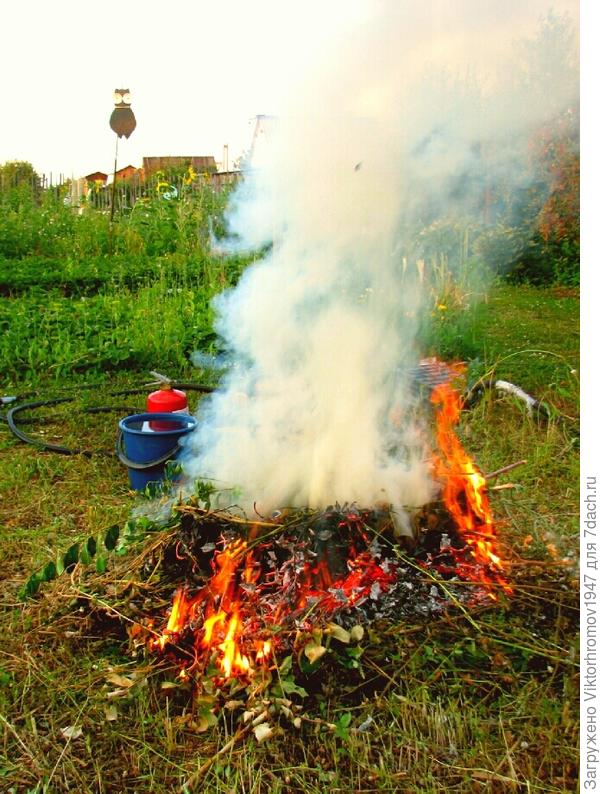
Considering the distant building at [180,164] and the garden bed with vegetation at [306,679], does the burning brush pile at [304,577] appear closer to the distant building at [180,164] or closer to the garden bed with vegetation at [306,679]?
the garden bed with vegetation at [306,679]

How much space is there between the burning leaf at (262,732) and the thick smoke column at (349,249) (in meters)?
0.80

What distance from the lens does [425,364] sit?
5148 mm

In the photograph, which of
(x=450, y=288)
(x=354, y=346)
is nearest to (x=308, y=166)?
(x=354, y=346)

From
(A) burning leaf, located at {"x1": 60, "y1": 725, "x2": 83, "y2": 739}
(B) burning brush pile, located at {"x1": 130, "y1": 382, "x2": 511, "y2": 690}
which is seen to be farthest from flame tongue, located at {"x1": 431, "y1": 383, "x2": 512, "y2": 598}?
(A) burning leaf, located at {"x1": 60, "y1": 725, "x2": 83, "y2": 739}

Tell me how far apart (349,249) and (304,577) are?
3.55 feet

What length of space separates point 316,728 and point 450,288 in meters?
4.80

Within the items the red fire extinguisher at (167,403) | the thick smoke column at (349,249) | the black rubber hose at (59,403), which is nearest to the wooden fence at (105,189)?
the black rubber hose at (59,403)

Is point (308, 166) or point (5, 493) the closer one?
point (308, 166)

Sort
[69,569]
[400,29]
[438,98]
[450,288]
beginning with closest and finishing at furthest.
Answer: [400,29] < [438,98] < [69,569] < [450,288]

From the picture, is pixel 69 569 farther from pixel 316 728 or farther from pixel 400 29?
pixel 400 29

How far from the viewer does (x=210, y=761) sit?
1.92m

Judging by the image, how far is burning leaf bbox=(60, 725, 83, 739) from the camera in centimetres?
202

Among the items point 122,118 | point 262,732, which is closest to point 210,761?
point 262,732

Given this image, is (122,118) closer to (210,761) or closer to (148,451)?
(148,451)
